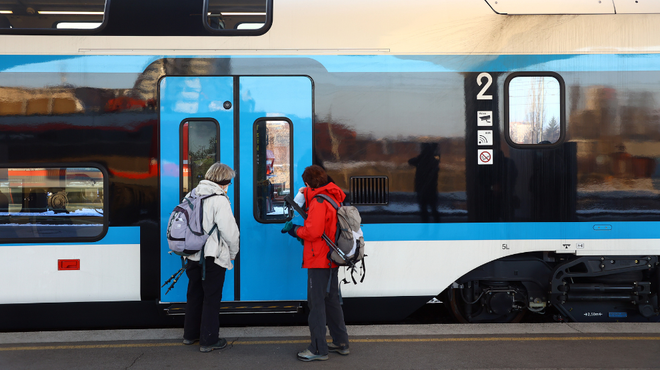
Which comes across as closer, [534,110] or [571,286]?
[534,110]

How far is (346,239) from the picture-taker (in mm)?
3963

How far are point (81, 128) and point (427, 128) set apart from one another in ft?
10.5

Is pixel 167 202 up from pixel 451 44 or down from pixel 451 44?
down

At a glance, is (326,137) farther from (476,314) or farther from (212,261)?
(476,314)

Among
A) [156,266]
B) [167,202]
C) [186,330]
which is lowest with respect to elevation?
[186,330]

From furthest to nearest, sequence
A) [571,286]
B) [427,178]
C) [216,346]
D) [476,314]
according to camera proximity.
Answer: [476,314], [571,286], [427,178], [216,346]

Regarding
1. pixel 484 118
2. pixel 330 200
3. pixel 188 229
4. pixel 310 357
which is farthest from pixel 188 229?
pixel 484 118

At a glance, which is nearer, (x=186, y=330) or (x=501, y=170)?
(x=186, y=330)

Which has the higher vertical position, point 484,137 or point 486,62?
point 486,62

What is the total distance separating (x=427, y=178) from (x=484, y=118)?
774 mm

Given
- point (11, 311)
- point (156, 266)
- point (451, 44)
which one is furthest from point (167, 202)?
point (451, 44)

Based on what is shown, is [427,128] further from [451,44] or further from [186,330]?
[186,330]

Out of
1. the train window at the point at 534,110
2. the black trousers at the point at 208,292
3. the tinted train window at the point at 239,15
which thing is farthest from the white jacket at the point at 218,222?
the train window at the point at 534,110

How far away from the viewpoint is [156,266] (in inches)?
182
